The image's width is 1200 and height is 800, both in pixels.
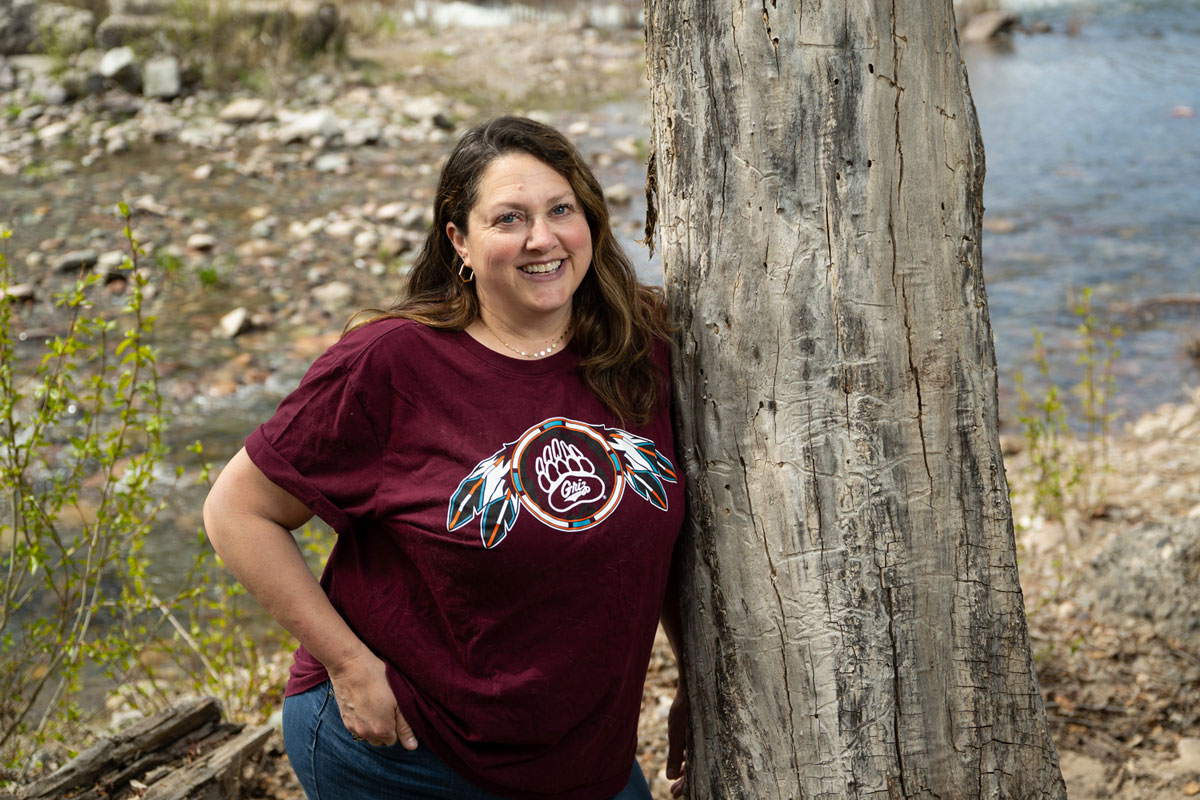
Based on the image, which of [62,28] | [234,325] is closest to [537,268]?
[234,325]

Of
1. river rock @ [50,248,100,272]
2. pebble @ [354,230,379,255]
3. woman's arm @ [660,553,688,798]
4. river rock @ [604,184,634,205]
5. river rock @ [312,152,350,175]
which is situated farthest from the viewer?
river rock @ [312,152,350,175]

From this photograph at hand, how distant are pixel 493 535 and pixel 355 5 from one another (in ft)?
50.7

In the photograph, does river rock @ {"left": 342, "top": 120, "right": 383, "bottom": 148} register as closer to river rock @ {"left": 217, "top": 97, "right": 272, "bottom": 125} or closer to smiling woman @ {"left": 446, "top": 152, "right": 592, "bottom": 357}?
river rock @ {"left": 217, "top": 97, "right": 272, "bottom": 125}

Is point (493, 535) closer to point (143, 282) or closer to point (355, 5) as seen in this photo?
point (143, 282)

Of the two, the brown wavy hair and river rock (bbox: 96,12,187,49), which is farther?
river rock (bbox: 96,12,187,49)

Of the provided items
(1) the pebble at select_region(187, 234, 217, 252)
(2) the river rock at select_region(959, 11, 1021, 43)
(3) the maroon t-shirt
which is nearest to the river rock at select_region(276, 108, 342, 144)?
(1) the pebble at select_region(187, 234, 217, 252)

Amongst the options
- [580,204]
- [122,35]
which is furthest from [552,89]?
[580,204]

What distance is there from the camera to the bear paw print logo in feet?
6.71

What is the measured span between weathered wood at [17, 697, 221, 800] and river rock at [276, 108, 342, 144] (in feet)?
28.8

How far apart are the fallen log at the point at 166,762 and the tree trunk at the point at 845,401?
1.38m

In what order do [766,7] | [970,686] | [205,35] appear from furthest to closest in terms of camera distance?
[205,35] → [970,686] → [766,7]

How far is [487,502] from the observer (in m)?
2.03

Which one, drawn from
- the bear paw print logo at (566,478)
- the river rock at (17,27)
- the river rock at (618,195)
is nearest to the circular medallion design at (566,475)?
the bear paw print logo at (566,478)

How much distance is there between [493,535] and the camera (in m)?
2.01
